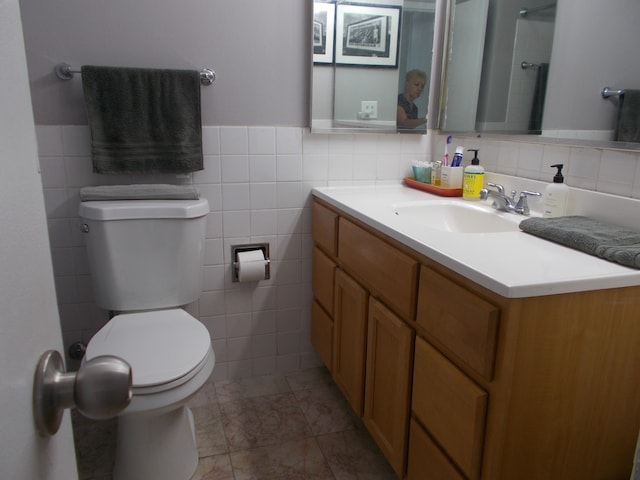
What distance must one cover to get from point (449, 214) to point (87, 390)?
154 centimetres

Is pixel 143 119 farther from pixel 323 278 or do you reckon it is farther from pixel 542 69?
pixel 542 69

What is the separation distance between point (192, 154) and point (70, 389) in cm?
155

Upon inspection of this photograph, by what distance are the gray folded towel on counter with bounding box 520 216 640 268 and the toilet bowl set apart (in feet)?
3.34

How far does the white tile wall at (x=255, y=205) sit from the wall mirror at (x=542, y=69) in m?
0.12

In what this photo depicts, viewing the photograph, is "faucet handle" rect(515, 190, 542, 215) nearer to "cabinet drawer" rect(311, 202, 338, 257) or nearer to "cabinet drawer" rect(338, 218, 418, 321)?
"cabinet drawer" rect(338, 218, 418, 321)

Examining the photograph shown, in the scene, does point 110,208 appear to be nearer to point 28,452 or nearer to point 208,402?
point 208,402

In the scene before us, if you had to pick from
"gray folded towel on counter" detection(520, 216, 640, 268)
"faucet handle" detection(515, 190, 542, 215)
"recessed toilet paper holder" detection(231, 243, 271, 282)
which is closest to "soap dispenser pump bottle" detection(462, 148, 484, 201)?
"faucet handle" detection(515, 190, 542, 215)

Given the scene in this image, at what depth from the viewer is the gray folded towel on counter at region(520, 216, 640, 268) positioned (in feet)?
3.47

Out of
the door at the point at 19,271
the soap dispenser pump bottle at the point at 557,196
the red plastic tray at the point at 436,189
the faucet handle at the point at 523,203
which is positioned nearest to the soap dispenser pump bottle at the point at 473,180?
the red plastic tray at the point at 436,189

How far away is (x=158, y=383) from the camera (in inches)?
53.2

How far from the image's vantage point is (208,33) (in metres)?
1.85

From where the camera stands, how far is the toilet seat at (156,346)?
1.37 meters

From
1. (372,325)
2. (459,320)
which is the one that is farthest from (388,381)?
(459,320)

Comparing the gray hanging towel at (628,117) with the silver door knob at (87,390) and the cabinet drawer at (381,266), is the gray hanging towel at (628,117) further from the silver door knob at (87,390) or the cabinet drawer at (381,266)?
the silver door knob at (87,390)
